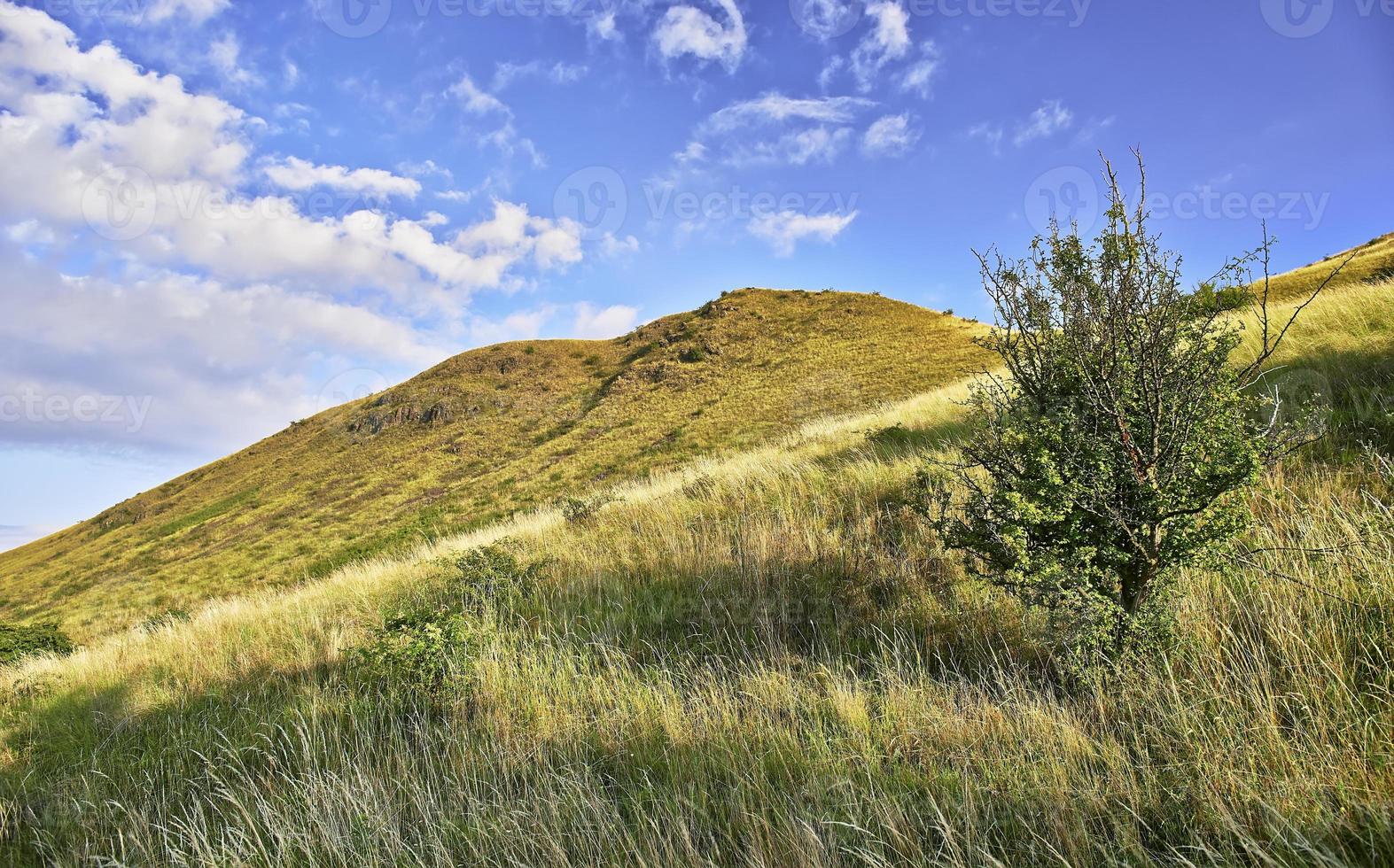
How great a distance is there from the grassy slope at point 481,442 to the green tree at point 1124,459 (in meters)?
21.6

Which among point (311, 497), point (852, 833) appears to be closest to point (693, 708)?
point (852, 833)

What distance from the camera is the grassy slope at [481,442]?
27.5 m

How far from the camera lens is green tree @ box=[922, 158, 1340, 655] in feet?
10.5

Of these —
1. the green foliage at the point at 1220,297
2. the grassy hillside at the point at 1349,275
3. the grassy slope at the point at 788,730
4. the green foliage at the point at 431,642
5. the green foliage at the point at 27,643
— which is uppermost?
the grassy hillside at the point at 1349,275

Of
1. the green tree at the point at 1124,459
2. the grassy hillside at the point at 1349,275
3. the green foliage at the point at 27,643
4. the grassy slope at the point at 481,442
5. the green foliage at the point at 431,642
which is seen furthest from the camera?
the grassy slope at the point at 481,442

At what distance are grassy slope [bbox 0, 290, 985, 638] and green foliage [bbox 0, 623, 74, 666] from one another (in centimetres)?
1088

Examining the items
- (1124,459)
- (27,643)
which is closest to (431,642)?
(1124,459)

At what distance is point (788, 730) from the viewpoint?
10.6 ft

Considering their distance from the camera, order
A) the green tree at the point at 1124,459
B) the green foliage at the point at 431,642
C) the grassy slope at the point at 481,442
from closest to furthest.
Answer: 1. the green tree at the point at 1124,459
2. the green foliage at the point at 431,642
3. the grassy slope at the point at 481,442

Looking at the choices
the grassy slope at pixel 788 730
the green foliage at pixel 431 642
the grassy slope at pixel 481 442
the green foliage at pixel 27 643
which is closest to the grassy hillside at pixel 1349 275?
the grassy slope at pixel 481 442

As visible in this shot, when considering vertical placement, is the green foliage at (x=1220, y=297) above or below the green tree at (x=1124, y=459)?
above

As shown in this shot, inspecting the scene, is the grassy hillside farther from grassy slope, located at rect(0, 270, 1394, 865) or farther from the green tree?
the green tree

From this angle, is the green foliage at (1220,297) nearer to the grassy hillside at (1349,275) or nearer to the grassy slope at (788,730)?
the grassy slope at (788,730)

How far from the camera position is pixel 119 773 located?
15.3 feet
